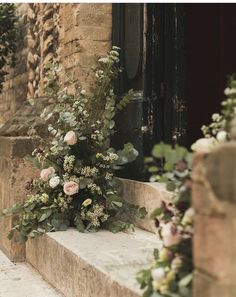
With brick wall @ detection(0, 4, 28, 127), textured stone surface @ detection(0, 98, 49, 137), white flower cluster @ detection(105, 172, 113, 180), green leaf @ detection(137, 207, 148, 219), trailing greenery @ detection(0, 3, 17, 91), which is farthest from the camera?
trailing greenery @ detection(0, 3, 17, 91)

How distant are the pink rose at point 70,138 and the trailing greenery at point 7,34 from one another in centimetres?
413

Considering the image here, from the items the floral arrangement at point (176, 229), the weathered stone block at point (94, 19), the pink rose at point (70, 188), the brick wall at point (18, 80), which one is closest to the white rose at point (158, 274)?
the floral arrangement at point (176, 229)

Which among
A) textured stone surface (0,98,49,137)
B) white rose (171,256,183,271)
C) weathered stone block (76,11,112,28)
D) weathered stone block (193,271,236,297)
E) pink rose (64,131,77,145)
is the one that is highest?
weathered stone block (76,11,112,28)

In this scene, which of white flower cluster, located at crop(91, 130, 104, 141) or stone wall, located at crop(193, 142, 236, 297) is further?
A: white flower cluster, located at crop(91, 130, 104, 141)

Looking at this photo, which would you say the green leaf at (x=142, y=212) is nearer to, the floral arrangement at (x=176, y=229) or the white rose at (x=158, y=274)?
the floral arrangement at (x=176, y=229)

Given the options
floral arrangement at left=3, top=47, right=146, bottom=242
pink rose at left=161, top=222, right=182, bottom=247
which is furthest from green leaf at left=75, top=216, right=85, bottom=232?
pink rose at left=161, top=222, right=182, bottom=247

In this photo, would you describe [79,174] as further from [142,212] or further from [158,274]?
[158,274]

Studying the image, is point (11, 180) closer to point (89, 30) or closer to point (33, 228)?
point (33, 228)

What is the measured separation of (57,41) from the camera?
538cm

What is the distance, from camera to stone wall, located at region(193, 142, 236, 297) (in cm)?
126

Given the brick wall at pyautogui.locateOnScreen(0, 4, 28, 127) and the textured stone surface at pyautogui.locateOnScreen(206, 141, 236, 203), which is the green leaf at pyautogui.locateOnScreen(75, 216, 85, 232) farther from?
the brick wall at pyautogui.locateOnScreen(0, 4, 28, 127)

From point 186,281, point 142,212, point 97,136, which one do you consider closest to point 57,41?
point 97,136

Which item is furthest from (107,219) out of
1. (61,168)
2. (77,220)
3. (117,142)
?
(117,142)

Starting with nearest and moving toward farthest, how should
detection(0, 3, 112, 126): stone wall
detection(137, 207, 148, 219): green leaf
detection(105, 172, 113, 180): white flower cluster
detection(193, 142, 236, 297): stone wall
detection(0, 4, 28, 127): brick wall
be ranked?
detection(193, 142, 236, 297): stone wall, detection(137, 207, 148, 219): green leaf, detection(105, 172, 113, 180): white flower cluster, detection(0, 3, 112, 126): stone wall, detection(0, 4, 28, 127): brick wall
